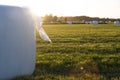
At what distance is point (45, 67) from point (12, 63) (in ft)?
8.47

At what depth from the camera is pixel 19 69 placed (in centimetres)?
952

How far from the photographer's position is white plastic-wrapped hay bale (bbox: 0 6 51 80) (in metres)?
9.02

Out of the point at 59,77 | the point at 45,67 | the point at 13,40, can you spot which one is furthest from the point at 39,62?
the point at 13,40

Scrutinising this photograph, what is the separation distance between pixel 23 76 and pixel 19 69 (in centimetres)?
27

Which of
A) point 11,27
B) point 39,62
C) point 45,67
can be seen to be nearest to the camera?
point 11,27

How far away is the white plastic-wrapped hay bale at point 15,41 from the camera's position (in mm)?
9016

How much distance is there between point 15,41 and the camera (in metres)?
9.23

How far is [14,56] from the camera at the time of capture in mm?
9273

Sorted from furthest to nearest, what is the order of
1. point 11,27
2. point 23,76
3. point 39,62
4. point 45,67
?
1. point 39,62
2. point 45,67
3. point 23,76
4. point 11,27

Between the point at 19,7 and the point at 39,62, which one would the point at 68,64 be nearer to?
the point at 39,62

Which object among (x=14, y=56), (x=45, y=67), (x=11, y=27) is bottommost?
(x=45, y=67)

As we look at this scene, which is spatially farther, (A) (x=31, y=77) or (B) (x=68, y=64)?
(B) (x=68, y=64)

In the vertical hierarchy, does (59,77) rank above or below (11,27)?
below

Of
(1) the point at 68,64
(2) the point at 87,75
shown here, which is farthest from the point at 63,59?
(2) the point at 87,75
